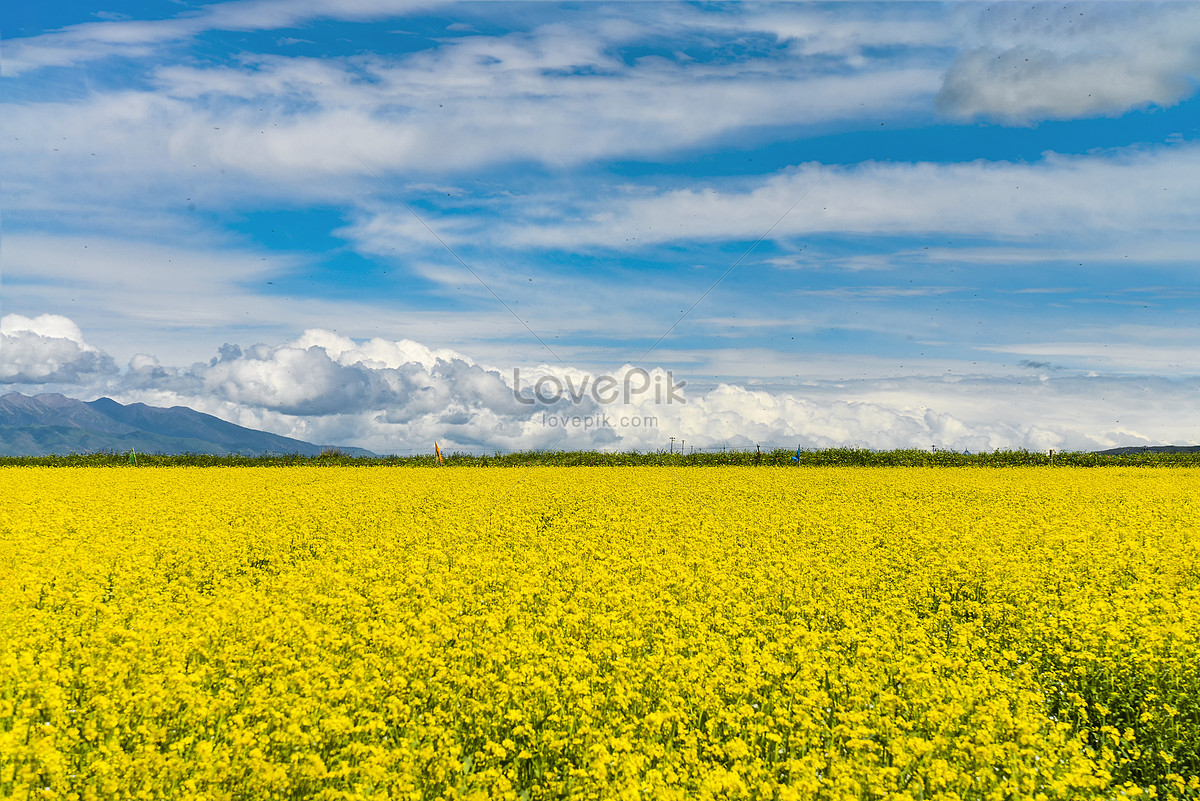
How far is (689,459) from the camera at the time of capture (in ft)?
168

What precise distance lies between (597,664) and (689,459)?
4355 cm

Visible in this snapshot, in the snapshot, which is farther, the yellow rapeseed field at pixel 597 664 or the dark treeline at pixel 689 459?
the dark treeline at pixel 689 459

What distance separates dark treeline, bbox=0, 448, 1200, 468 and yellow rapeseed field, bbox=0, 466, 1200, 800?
1330 inches

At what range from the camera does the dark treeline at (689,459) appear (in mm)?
50000

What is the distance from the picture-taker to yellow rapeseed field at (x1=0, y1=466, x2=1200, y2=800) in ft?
19.3

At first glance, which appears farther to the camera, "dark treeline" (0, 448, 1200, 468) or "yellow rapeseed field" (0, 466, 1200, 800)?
"dark treeline" (0, 448, 1200, 468)

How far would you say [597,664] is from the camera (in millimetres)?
8039

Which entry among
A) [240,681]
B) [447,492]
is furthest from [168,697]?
[447,492]

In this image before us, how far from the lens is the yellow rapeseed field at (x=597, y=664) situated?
589 centimetres

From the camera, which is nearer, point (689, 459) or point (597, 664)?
point (597, 664)

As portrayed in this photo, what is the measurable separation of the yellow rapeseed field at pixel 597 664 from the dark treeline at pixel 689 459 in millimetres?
33790

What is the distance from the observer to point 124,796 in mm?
5625

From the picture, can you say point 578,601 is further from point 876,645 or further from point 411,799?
point 411,799

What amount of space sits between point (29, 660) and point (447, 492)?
2051cm
